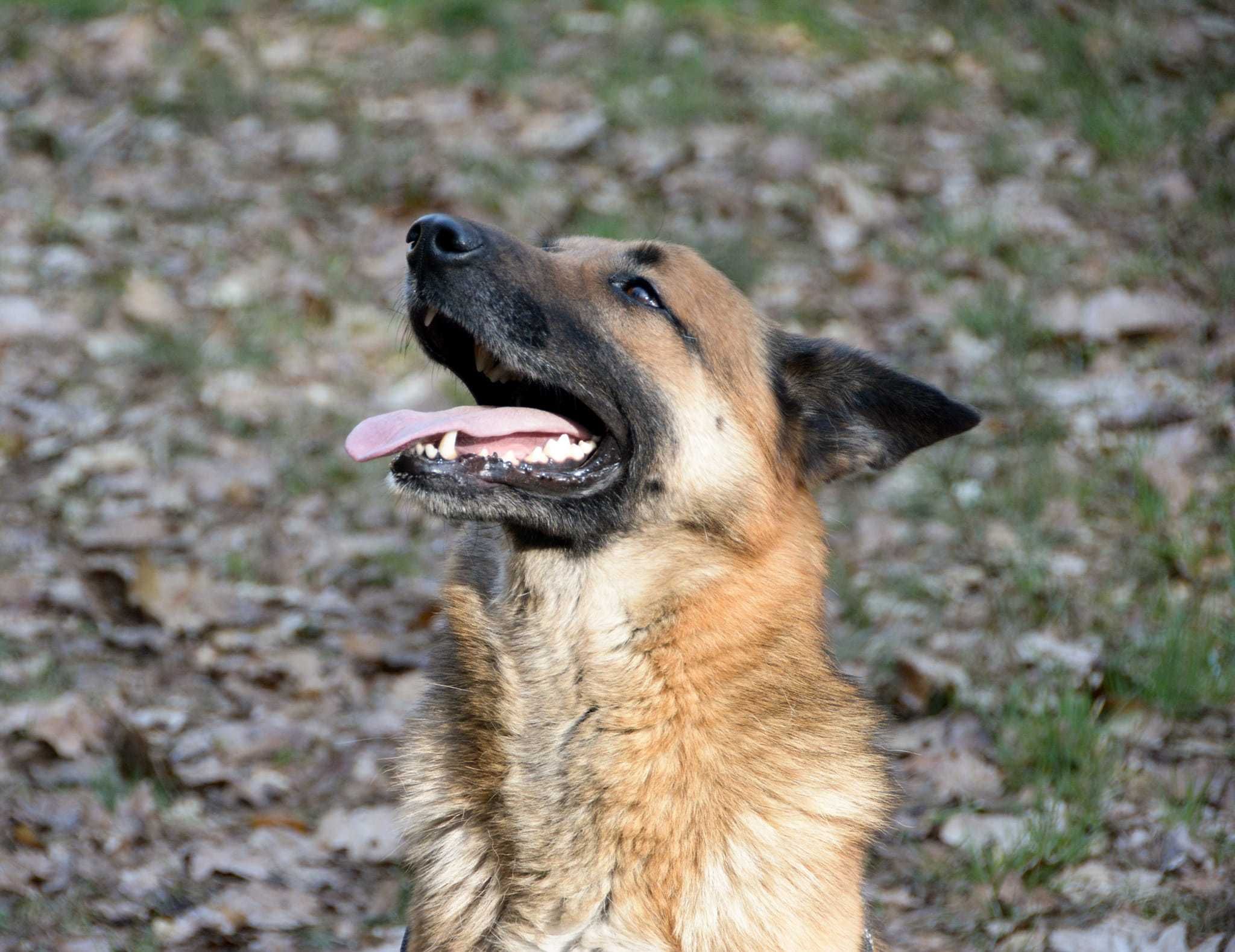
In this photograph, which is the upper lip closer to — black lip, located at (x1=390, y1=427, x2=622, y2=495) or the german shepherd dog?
the german shepherd dog

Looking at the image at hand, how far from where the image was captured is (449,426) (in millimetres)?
2709

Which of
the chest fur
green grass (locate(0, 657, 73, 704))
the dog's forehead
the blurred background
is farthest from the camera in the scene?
green grass (locate(0, 657, 73, 704))

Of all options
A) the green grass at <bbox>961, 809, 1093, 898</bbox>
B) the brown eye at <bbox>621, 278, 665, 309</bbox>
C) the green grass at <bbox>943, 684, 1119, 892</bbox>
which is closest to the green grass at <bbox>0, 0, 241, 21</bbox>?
the brown eye at <bbox>621, 278, 665, 309</bbox>

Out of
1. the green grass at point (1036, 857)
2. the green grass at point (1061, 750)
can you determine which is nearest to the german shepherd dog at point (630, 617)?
the green grass at point (1036, 857)

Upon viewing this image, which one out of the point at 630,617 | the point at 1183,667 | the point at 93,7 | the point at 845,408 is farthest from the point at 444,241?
the point at 93,7

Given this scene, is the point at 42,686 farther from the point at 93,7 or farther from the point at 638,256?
the point at 93,7

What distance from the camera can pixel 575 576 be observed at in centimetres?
272

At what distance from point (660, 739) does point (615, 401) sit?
0.79 metres

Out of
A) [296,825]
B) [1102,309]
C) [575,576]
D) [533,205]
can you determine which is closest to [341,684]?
[296,825]

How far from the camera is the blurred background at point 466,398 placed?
3381 millimetres

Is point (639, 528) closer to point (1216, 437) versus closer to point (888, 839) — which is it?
point (888, 839)

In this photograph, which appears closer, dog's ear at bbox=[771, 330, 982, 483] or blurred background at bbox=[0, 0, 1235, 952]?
dog's ear at bbox=[771, 330, 982, 483]

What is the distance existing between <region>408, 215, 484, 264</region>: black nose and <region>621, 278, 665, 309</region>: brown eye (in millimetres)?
385

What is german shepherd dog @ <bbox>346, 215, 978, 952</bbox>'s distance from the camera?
8.13 feet
